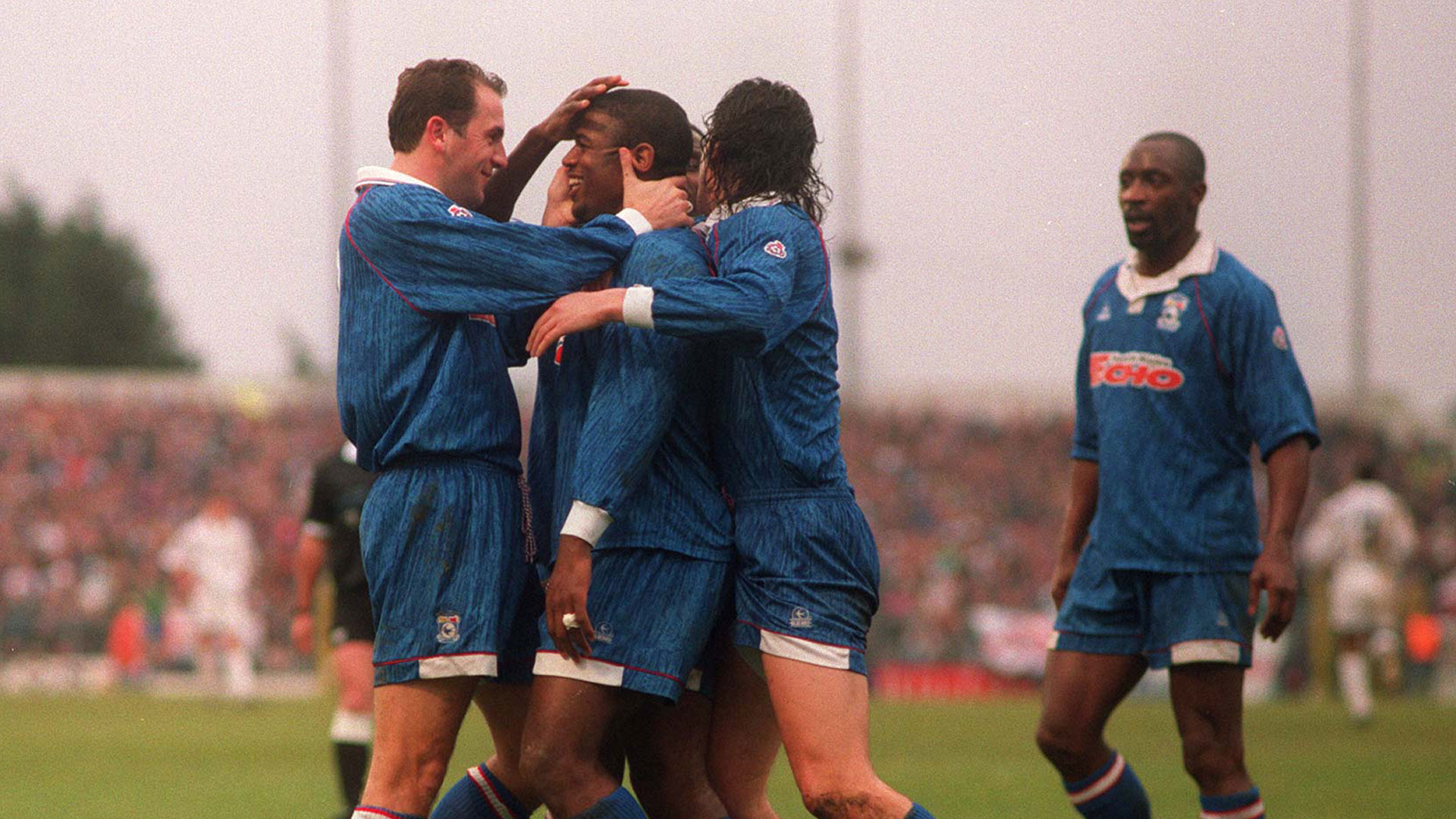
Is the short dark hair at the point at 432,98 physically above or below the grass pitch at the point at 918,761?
above

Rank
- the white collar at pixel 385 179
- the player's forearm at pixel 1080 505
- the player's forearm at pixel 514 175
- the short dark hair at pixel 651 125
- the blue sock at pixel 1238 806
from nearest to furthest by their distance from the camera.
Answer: the white collar at pixel 385 179
the short dark hair at pixel 651 125
the player's forearm at pixel 514 175
the blue sock at pixel 1238 806
the player's forearm at pixel 1080 505

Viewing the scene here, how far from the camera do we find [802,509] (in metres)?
4.73

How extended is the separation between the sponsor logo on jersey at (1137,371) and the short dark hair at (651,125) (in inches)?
83.6

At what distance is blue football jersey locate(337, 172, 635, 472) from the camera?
15.1ft

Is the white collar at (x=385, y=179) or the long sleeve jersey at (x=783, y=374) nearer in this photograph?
the long sleeve jersey at (x=783, y=374)

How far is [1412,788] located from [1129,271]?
5.47m

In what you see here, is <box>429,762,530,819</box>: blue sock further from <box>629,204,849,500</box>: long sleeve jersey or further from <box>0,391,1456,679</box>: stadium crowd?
<box>0,391,1456,679</box>: stadium crowd

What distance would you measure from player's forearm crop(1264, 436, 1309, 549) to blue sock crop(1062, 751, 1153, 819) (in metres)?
1.05

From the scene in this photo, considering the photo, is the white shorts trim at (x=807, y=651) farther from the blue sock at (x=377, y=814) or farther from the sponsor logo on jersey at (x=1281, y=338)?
the sponsor logo on jersey at (x=1281, y=338)

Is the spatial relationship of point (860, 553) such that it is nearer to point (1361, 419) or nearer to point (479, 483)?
point (479, 483)

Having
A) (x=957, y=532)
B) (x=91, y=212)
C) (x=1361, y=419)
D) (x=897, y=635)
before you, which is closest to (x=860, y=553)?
(x=897, y=635)

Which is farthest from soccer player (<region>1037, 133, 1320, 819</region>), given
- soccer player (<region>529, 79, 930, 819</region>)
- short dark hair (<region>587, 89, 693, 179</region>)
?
short dark hair (<region>587, 89, 693, 179</region>)

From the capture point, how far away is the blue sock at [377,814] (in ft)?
15.0

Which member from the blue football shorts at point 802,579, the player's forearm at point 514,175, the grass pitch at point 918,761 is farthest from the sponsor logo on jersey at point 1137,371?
the grass pitch at point 918,761
